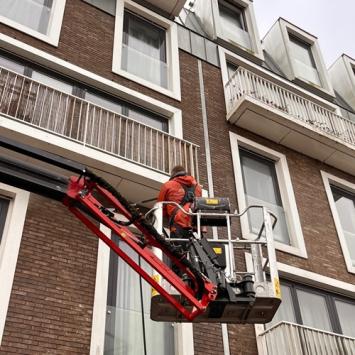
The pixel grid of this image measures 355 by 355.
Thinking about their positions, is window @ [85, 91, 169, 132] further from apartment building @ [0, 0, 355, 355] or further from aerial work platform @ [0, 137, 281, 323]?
aerial work platform @ [0, 137, 281, 323]

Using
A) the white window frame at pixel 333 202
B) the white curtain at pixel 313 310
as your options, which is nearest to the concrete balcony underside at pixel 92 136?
the white curtain at pixel 313 310

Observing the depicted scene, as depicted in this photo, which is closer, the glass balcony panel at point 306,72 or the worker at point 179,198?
the worker at point 179,198

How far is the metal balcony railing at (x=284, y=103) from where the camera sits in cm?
1377

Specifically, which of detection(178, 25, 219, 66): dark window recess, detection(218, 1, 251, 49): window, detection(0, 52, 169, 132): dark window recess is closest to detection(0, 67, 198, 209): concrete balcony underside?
detection(0, 52, 169, 132): dark window recess

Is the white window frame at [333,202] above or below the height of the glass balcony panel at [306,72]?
below

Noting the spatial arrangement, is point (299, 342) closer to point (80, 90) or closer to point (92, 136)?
point (92, 136)

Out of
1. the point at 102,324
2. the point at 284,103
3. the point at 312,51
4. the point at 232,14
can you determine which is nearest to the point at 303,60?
the point at 312,51

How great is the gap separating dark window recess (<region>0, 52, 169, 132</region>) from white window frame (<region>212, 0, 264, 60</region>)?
501 centimetres

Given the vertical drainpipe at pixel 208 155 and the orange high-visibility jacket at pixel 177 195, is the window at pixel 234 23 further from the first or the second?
the orange high-visibility jacket at pixel 177 195

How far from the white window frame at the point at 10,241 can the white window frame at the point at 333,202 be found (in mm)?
7703

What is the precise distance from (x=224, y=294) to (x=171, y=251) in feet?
2.44

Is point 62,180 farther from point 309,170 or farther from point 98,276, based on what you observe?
point 309,170

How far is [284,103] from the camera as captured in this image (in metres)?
14.4

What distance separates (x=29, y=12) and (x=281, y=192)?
7.52 meters
